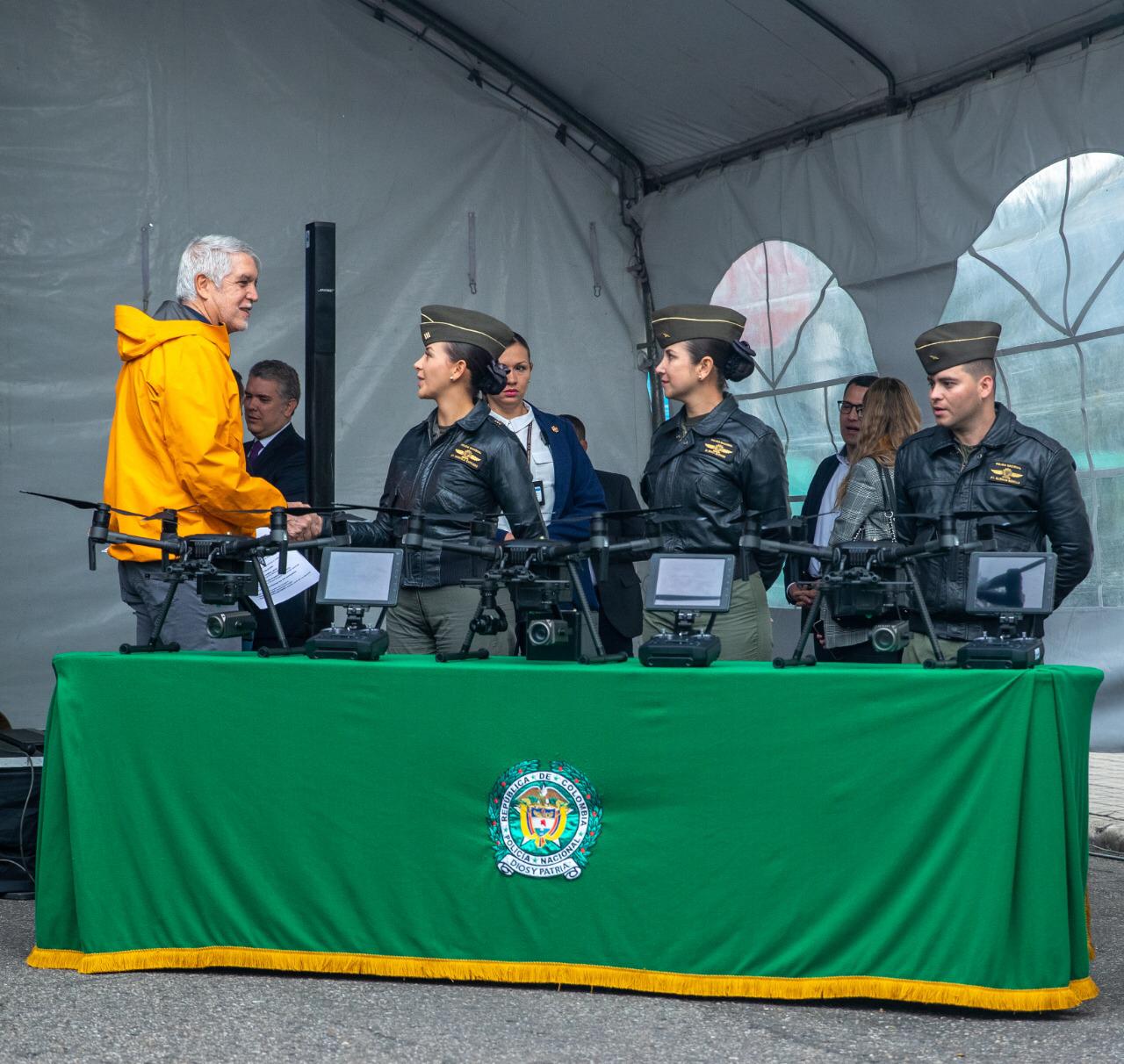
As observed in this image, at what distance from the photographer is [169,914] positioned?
3252 mm

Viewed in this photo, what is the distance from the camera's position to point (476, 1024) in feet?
9.36

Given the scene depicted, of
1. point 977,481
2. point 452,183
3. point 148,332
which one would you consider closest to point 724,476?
point 977,481

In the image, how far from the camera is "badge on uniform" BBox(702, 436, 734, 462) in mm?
3734

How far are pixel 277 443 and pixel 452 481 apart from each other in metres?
1.34

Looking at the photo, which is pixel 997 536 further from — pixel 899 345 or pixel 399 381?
pixel 399 381

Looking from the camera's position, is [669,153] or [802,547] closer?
[802,547]

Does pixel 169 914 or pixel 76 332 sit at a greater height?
pixel 76 332

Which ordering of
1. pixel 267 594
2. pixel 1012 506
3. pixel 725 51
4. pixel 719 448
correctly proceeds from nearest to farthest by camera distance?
pixel 267 594
pixel 1012 506
pixel 719 448
pixel 725 51

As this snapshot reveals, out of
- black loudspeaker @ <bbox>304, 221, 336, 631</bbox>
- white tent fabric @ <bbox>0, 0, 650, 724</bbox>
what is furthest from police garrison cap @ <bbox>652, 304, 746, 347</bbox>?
white tent fabric @ <bbox>0, 0, 650, 724</bbox>

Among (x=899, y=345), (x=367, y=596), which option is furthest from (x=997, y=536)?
(x=899, y=345)

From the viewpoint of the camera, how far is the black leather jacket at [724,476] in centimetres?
373

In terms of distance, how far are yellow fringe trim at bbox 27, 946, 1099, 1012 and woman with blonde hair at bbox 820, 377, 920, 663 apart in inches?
45.9

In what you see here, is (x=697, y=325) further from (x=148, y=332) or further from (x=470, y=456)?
(x=148, y=332)

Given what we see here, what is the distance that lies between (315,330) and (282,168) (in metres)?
2.23
